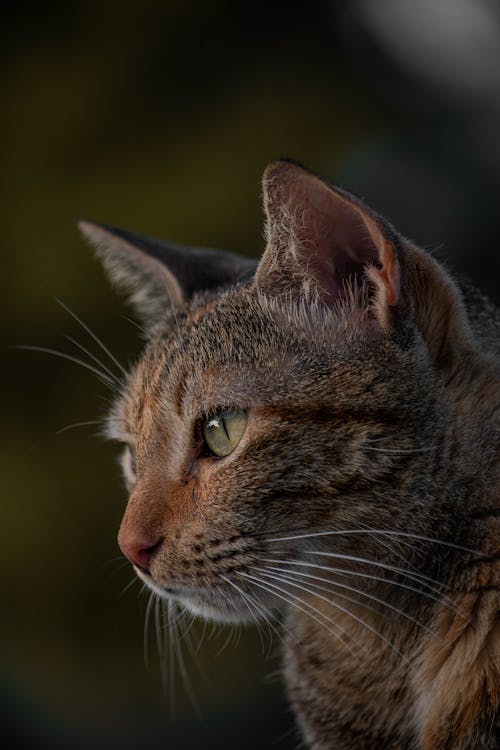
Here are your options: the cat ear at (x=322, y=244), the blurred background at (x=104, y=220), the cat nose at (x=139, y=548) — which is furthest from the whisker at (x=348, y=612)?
the blurred background at (x=104, y=220)

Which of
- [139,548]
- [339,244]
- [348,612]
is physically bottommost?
[348,612]

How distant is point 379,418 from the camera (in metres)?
1.05

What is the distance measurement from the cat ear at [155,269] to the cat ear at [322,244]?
11.7 inches

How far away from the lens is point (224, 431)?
3.71ft

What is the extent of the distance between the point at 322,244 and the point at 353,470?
10.8 inches

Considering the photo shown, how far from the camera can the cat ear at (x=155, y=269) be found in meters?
1.52

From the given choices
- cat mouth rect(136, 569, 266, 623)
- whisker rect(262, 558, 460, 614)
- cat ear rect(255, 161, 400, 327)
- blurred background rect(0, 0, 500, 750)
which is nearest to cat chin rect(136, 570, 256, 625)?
cat mouth rect(136, 569, 266, 623)

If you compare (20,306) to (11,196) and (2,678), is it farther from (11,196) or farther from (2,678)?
(2,678)

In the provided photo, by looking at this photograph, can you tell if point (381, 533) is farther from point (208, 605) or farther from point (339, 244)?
point (339, 244)

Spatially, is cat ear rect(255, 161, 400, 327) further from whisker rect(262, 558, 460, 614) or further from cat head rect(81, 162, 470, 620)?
whisker rect(262, 558, 460, 614)

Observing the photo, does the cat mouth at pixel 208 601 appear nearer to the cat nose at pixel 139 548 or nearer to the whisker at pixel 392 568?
the cat nose at pixel 139 548

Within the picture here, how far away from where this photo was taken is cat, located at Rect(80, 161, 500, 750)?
1.05 metres

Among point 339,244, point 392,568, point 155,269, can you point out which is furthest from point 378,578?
point 155,269

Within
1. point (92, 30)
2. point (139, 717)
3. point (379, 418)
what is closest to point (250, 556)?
point (379, 418)
